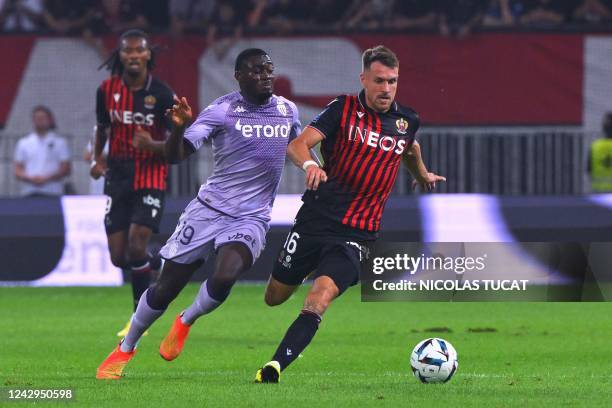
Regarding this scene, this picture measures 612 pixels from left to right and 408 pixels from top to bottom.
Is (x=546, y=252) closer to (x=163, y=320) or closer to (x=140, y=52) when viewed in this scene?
(x=163, y=320)

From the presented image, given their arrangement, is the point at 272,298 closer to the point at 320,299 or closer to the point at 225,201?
the point at 225,201

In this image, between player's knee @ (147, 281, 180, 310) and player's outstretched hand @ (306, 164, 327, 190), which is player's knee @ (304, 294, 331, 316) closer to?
player's outstretched hand @ (306, 164, 327, 190)

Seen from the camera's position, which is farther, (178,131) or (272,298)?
(272,298)

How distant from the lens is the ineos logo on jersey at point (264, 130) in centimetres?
1002

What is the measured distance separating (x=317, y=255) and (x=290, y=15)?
38.6ft

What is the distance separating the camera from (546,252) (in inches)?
662

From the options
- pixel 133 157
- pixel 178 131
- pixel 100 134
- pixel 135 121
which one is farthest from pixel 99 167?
pixel 178 131

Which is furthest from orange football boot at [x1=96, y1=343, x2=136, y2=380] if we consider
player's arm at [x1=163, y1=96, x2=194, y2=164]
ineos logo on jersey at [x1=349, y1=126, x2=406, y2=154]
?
ineos logo on jersey at [x1=349, y1=126, x2=406, y2=154]

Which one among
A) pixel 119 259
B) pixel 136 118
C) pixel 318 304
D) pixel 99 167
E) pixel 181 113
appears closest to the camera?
pixel 318 304

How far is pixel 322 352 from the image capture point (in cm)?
1181

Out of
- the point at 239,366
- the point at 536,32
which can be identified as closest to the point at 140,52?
the point at 239,366

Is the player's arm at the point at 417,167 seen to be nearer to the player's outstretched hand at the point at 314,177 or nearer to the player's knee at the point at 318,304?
A: the player's outstretched hand at the point at 314,177

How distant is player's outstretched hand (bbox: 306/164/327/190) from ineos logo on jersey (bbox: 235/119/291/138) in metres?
1.19

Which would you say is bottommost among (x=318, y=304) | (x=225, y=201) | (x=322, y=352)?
(x=322, y=352)
